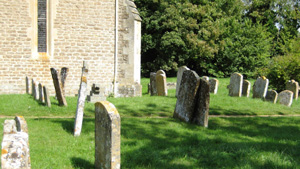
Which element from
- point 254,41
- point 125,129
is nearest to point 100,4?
point 125,129

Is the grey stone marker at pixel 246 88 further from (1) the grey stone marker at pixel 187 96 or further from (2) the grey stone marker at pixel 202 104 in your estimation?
(2) the grey stone marker at pixel 202 104

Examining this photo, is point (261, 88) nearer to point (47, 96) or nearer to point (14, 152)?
point (47, 96)

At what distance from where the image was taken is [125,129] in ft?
22.3

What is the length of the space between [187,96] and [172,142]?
7.13ft

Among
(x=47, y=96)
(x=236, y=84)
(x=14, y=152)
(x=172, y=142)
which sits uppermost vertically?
(x=14, y=152)

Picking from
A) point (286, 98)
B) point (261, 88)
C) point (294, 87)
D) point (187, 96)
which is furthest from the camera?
point (294, 87)

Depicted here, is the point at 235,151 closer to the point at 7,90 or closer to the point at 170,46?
the point at 7,90

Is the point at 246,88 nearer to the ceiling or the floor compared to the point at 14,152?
nearer to the floor

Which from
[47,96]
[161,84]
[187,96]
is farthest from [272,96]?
[47,96]

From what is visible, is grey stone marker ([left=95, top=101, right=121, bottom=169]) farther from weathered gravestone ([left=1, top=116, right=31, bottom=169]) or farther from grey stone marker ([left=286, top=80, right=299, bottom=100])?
grey stone marker ([left=286, top=80, right=299, bottom=100])

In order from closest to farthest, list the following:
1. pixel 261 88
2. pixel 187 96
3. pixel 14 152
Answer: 1. pixel 14 152
2. pixel 187 96
3. pixel 261 88

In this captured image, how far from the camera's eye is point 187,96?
7.76m

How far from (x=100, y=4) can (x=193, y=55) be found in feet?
56.4

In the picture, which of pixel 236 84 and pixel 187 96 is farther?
pixel 236 84
